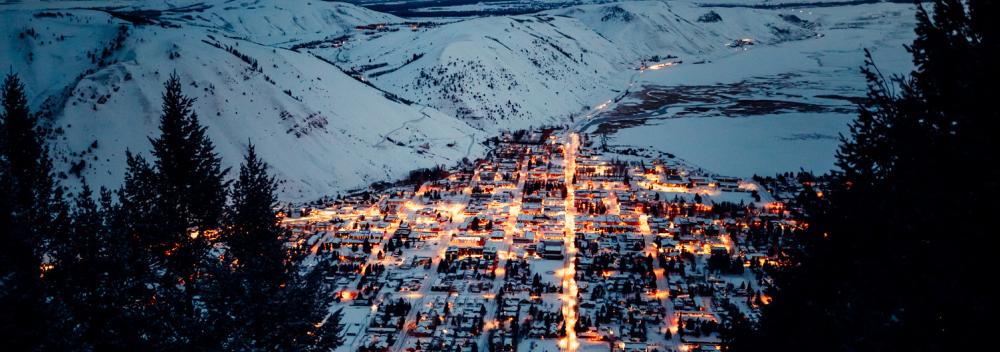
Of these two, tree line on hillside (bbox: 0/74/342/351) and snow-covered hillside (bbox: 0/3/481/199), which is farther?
snow-covered hillside (bbox: 0/3/481/199)

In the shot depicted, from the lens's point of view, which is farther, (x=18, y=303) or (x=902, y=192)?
(x=18, y=303)

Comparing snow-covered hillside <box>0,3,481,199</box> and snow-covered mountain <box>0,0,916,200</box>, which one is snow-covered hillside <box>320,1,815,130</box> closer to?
snow-covered mountain <box>0,0,916,200</box>

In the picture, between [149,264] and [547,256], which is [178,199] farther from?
[547,256]

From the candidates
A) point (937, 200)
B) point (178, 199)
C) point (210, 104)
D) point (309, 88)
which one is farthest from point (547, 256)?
point (309, 88)

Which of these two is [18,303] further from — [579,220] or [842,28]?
[842,28]

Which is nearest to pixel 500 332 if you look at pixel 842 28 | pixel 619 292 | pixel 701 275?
pixel 619 292

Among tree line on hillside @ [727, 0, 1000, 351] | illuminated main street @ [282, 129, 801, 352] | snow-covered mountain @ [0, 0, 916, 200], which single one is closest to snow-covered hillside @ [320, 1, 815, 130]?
snow-covered mountain @ [0, 0, 916, 200]
